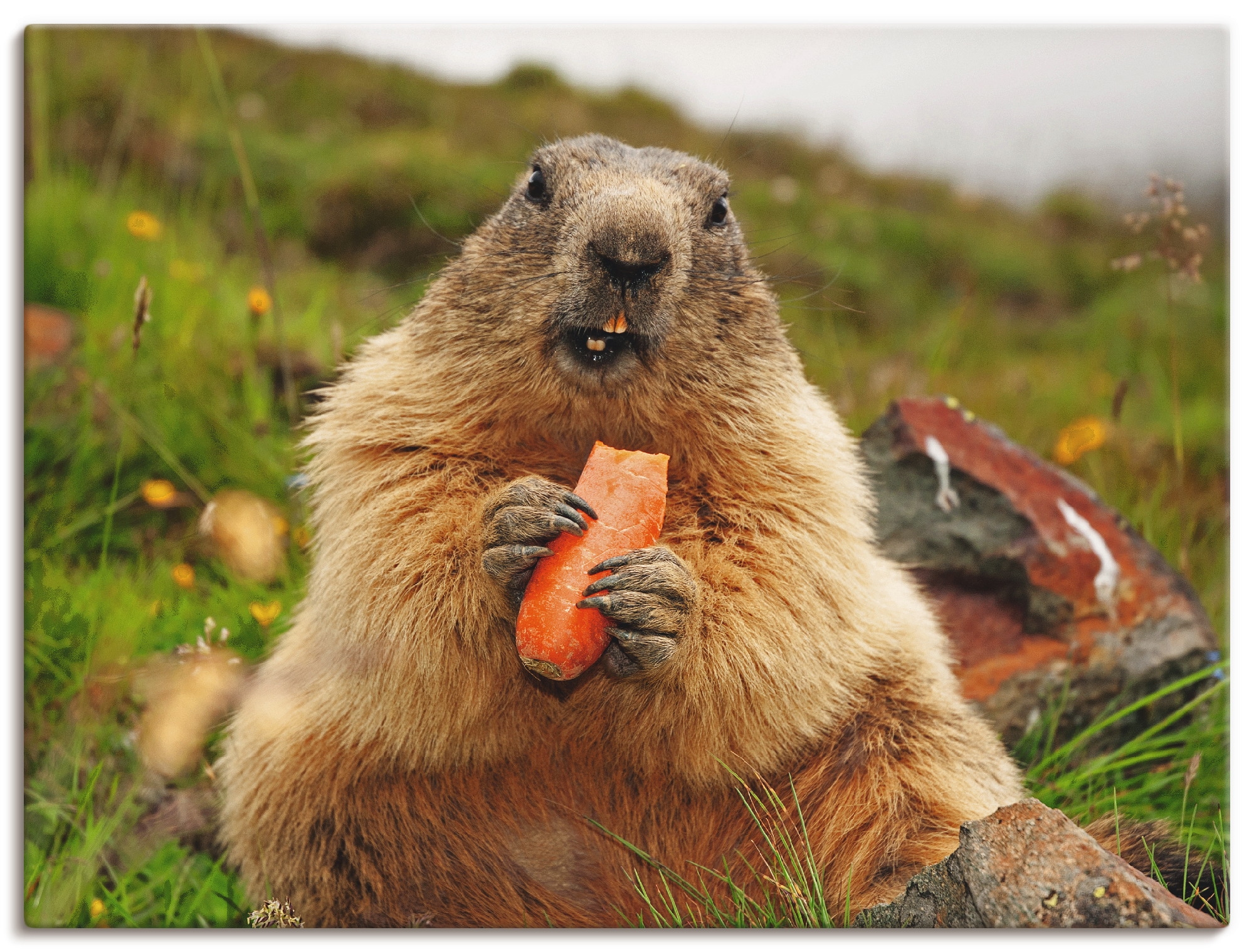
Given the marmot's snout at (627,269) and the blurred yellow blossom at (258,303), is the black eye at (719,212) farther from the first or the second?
the blurred yellow blossom at (258,303)

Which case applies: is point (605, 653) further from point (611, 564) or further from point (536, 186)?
point (536, 186)

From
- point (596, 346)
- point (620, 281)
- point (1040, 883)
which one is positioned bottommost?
point (1040, 883)

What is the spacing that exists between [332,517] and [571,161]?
110 cm

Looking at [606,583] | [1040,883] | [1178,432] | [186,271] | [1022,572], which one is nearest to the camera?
[1040,883]

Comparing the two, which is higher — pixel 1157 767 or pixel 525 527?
pixel 525 527

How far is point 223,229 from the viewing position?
4746mm

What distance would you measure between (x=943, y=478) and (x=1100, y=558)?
54 cm

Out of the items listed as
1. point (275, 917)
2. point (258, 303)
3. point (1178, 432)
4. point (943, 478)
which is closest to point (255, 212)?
point (258, 303)

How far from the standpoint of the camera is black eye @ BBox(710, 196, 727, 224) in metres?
2.79

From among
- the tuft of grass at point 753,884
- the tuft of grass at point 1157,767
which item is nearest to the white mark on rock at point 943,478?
the tuft of grass at point 1157,767

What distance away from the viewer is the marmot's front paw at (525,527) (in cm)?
221

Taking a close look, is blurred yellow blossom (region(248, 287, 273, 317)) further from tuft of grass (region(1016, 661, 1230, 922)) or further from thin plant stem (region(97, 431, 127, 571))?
tuft of grass (region(1016, 661, 1230, 922))

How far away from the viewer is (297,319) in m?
4.47

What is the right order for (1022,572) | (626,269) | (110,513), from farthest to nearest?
(1022,572), (110,513), (626,269)
